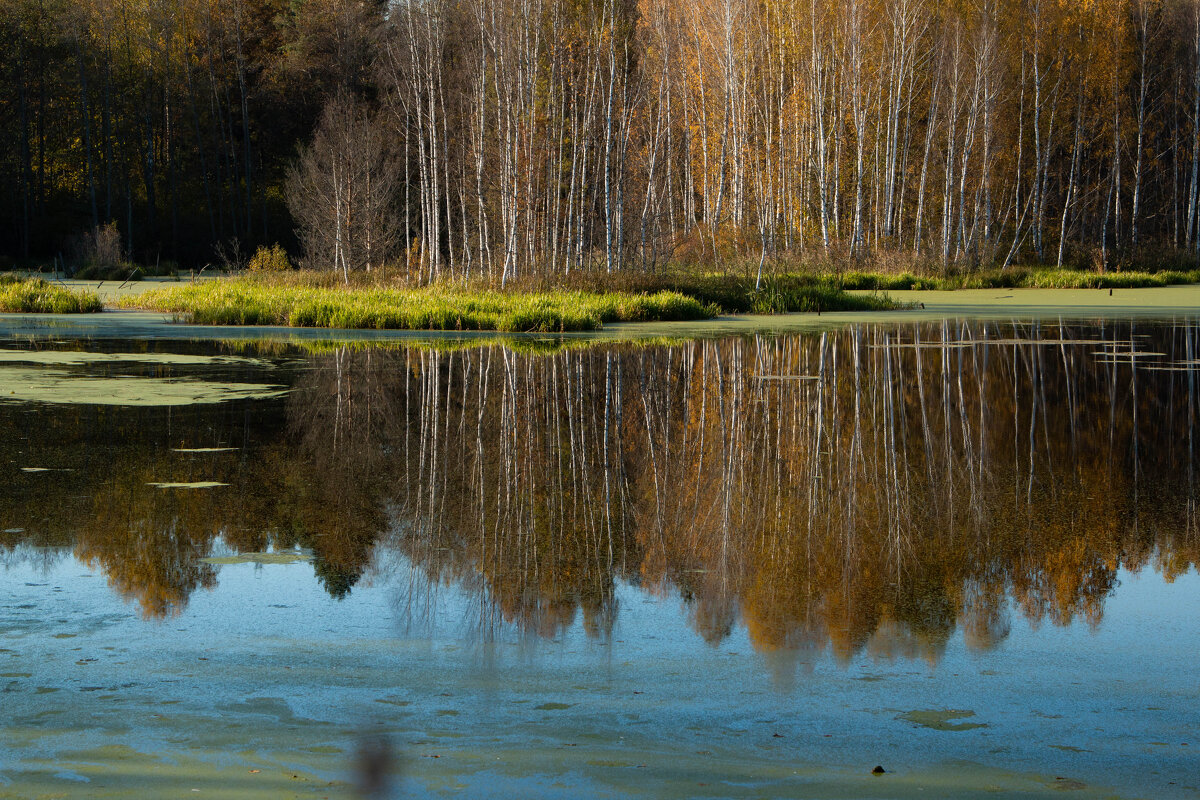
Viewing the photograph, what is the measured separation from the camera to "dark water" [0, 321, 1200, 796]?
2.83 meters

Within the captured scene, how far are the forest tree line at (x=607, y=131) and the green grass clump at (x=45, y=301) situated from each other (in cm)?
704

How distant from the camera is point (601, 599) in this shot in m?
4.14

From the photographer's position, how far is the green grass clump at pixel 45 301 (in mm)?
20281

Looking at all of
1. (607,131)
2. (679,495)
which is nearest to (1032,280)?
(607,131)

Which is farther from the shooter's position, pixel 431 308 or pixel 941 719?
pixel 431 308

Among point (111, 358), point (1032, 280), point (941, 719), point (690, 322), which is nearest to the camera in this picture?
point (941, 719)

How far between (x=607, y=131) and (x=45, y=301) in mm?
11076

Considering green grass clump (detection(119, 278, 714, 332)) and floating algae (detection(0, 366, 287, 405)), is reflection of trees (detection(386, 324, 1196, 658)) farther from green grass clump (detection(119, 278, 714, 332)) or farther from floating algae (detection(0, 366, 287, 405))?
green grass clump (detection(119, 278, 714, 332))

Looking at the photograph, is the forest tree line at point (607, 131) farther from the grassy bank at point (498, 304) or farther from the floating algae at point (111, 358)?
the floating algae at point (111, 358)

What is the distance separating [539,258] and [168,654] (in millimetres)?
18288

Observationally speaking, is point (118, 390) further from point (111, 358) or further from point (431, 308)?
point (431, 308)

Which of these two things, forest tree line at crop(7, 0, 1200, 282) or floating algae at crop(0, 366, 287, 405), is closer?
floating algae at crop(0, 366, 287, 405)

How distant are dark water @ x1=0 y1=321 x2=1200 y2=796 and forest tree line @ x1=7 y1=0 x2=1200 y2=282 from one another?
14209 millimetres

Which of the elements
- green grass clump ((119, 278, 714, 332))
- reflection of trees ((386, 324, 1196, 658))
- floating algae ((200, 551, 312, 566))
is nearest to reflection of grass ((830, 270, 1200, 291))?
green grass clump ((119, 278, 714, 332))
